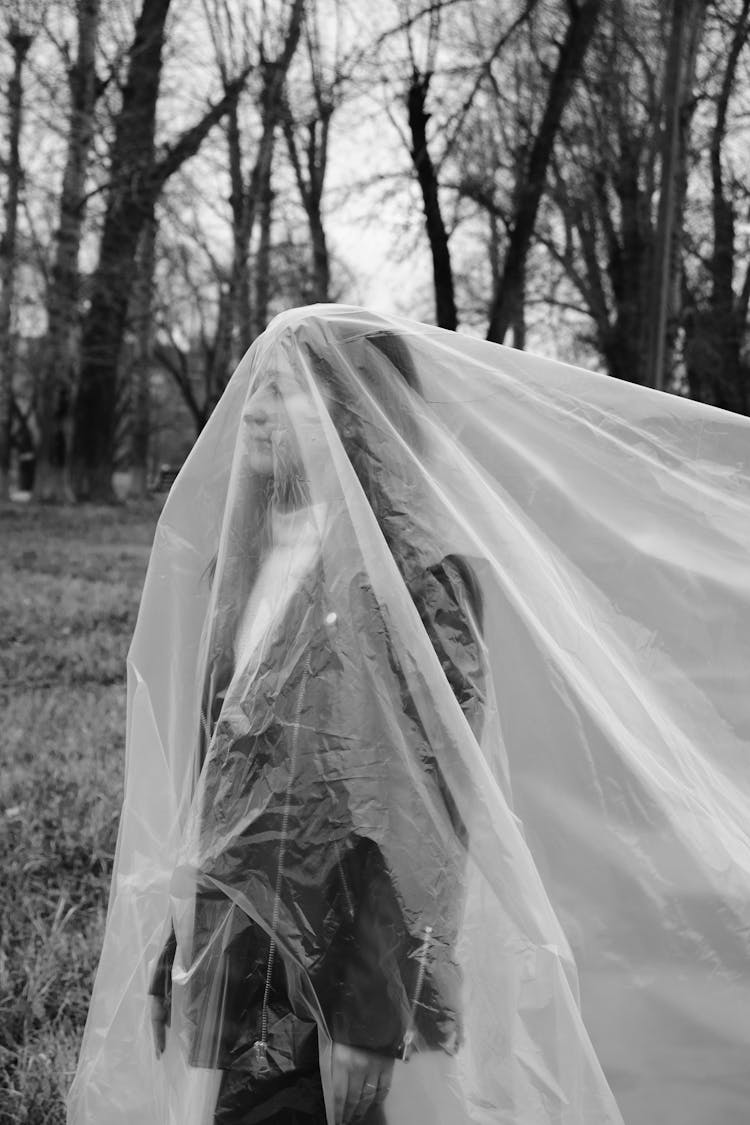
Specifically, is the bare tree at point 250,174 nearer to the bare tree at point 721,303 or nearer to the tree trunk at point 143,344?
the tree trunk at point 143,344

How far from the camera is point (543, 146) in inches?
378

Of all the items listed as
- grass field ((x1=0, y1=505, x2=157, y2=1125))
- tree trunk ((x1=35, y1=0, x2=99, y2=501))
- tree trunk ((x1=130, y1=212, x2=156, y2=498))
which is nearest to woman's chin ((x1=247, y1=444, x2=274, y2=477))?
grass field ((x1=0, y1=505, x2=157, y2=1125))

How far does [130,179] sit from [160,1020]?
1441cm

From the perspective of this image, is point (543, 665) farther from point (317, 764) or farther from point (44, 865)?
point (44, 865)

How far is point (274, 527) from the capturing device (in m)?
1.62

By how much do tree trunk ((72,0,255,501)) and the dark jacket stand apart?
13.9 meters

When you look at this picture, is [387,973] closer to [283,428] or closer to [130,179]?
[283,428]

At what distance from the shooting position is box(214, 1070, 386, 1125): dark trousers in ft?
4.64

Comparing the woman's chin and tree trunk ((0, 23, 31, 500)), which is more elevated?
tree trunk ((0, 23, 31, 500))

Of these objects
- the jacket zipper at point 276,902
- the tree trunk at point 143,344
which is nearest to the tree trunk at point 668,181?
the jacket zipper at point 276,902

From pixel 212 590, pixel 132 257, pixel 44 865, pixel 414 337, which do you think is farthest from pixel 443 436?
pixel 132 257

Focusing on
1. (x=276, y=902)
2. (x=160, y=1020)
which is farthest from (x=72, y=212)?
(x=276, y=902)

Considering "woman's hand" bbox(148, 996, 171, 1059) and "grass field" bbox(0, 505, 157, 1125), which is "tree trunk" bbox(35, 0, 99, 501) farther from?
"woman's hand" bbox(148, 996, 171, 1059)

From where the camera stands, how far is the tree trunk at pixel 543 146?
9.24 m
